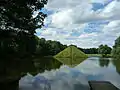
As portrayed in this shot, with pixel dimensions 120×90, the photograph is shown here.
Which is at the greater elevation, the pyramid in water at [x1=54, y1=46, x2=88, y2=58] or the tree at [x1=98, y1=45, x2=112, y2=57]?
the tree at [x1=98, y1=45, x2=112, y2=57]

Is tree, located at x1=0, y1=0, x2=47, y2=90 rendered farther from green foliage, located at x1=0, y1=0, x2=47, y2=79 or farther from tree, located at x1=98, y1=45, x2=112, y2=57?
tree, located at x1=98, y1=45, x2=112, y2=57

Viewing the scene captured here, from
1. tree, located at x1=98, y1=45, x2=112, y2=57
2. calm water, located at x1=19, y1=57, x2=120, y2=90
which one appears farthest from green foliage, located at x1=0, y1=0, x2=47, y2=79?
tree, located at x1=98, y1=45, x2=112, y2=57

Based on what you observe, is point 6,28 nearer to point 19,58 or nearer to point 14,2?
point 14,2

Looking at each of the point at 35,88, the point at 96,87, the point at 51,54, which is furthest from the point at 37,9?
the point at 51,54

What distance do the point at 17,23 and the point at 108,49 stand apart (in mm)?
129178

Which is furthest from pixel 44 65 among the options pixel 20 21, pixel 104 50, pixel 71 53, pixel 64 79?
pixel 104 50

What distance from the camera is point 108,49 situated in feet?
479

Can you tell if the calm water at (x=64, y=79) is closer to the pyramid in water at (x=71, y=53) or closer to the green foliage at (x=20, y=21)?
the green foliage at (x=20, y=21)

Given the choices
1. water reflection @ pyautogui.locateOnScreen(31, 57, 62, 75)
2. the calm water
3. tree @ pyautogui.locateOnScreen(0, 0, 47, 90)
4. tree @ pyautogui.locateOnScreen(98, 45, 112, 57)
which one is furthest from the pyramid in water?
tree @ pyautogui.locateOnScreen(0, 0, 47, 90)

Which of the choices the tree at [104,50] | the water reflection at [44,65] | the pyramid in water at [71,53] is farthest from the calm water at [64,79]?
the tree at [104,50]

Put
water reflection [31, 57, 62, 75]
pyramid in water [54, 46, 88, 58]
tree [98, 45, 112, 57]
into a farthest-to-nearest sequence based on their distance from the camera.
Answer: tree [98, 45, 112, 57] → pyramid in water [54, 46, 88, 58] → water reflection [31, 57, 62, 75]

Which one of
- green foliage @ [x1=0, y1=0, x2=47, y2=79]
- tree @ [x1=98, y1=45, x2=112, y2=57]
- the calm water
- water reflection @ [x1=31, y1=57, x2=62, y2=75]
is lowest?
the calm water

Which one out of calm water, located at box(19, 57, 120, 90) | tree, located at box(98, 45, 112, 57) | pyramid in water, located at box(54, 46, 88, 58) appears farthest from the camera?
tree, located at box(98, 45, 112, 57)

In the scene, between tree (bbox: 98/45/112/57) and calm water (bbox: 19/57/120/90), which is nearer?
calm water (bbox: 19/57/120/90)
